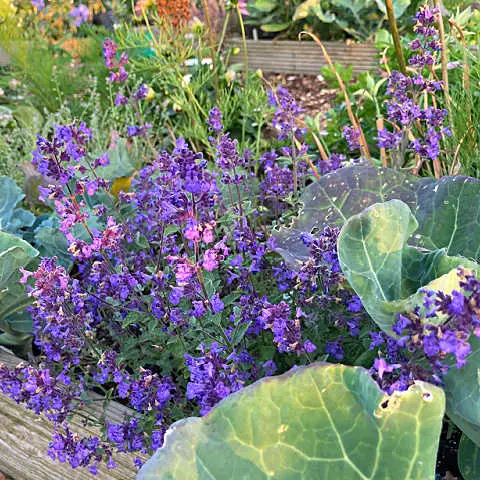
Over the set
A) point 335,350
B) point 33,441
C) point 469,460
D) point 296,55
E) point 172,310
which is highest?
point 172,310

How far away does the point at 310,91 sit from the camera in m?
3.79

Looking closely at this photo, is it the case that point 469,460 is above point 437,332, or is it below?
below

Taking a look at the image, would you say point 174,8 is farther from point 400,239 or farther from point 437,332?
point 437,332

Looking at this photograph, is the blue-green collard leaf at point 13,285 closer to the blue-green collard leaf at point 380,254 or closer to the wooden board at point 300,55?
the blue-green collard leaf at point 380,254

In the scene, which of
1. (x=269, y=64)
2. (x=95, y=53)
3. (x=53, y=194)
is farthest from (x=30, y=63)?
(x=53, y=194)

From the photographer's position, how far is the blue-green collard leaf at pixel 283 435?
0.96 meters

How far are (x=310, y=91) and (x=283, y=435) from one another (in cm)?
309

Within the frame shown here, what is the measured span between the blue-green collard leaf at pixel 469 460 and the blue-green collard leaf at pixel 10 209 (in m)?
1.70

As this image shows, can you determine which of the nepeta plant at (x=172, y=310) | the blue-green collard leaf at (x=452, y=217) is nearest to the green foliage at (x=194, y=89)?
the nepeta plant at (x=172, y=310)

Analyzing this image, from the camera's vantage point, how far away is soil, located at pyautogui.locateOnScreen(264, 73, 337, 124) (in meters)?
3.55

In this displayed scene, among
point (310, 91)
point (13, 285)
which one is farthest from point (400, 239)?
point (310, 91)

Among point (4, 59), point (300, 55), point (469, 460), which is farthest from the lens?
point (4, 59)

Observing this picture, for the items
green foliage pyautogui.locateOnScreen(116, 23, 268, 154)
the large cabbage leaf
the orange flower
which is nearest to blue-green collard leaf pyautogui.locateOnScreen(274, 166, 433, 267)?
the large cabbage leaf

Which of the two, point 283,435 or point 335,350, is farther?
point 335,350
